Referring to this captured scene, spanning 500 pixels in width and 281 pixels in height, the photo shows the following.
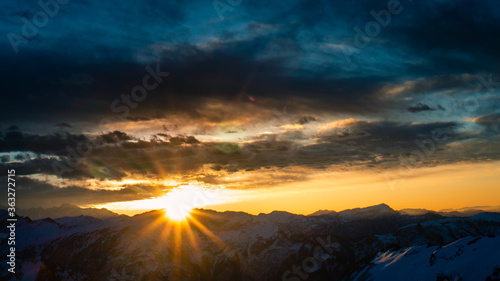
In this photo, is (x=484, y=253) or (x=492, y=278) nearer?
(x=492, y=278)

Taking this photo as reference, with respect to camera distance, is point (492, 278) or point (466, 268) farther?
point (466, 268)

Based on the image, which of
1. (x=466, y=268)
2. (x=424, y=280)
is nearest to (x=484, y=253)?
(x=466, y=268)

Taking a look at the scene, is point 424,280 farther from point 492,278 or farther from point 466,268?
point 492,278

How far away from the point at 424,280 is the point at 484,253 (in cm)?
3476

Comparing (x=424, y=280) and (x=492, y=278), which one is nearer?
(x=492, y=278)

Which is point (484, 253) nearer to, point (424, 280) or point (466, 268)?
point (466, 268)

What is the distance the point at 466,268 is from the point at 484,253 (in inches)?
563

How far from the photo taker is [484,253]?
192750mm

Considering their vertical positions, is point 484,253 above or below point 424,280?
above

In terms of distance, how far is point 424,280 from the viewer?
199 m

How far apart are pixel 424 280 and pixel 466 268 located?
22567 mm

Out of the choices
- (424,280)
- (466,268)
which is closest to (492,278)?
(466,268)

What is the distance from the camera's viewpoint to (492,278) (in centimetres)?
17150

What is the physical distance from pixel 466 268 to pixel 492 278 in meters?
17.8
